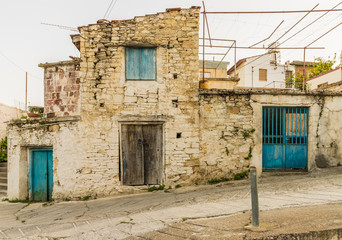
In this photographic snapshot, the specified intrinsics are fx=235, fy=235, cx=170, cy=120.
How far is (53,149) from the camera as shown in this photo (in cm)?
780

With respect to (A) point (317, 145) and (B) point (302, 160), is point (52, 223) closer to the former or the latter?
(B) point (302, 160)

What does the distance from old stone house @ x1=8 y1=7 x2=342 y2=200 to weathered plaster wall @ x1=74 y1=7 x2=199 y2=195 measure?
3 centimetres

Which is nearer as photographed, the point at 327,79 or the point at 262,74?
the point at 327,79

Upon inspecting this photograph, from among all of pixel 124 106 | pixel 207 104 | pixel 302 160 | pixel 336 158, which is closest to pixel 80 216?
pixel 124 106

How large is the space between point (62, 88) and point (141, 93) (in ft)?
9.61

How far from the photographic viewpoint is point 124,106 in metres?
7.72

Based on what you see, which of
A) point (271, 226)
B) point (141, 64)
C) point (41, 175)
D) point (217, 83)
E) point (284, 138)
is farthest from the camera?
point (217, 83)

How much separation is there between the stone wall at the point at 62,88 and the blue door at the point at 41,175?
1.42m

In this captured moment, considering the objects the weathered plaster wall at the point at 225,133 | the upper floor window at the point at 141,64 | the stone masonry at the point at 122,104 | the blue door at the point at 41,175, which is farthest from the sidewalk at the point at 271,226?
the blue door at the point at 41,175

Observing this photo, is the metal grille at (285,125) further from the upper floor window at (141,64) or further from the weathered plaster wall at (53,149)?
the weathered plaster wall at (53,149)

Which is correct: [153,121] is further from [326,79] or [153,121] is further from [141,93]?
[326,79]

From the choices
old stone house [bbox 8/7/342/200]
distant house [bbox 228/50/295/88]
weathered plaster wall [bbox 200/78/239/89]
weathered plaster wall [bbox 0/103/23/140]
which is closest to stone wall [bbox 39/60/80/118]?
old stone house [bbox 8/7/342/200]

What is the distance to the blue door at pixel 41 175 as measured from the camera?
8.26 meters

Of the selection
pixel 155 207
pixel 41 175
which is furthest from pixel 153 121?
pixel 41 175
